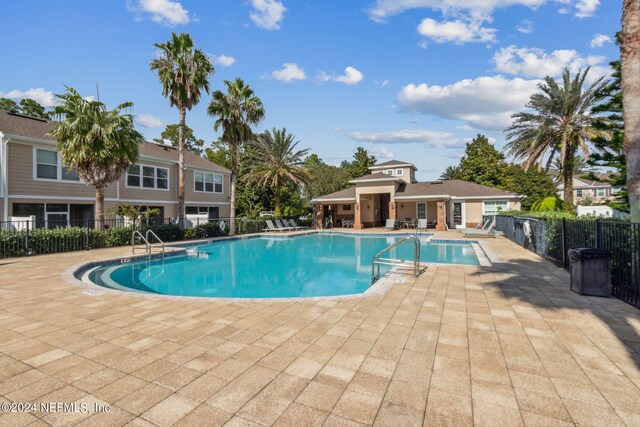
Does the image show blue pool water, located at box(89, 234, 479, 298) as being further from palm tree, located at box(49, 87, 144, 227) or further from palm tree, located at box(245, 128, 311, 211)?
palm tree, located at box(245, 128, 311, 211)

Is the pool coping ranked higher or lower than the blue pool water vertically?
higher

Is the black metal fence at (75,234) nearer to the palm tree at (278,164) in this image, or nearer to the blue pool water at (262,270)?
the blue pool water at (262,270)

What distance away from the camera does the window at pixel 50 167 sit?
55.5ft

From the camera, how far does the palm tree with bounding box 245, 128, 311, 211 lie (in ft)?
96.3

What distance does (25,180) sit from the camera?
16.3 m

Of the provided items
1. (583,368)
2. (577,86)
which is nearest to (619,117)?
(577,86)

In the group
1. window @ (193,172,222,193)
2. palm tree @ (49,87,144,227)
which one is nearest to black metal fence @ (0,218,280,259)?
palm tree @ (49,87,144,227)

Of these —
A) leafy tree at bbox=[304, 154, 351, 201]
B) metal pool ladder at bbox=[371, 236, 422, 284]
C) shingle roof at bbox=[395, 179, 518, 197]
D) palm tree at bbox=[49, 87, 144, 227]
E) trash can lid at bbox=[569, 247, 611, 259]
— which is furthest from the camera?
leafy tree at bbox=[304, 154, 351, 201]

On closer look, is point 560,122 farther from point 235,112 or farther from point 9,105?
point 9,105

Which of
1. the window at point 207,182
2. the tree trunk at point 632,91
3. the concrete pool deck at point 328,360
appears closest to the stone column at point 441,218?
the window at point 207,182

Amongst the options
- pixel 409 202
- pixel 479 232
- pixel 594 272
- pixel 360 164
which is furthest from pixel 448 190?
pixel 594 272

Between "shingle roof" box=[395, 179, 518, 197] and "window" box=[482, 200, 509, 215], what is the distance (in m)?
0.73

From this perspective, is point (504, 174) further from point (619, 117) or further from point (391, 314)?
point (391, 314)

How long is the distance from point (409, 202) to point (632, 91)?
24.4m
